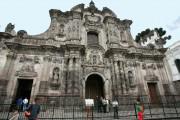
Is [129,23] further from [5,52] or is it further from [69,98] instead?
[5,52]

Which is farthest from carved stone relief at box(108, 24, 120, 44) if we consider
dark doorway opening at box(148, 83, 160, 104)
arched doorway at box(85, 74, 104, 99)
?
dark doorway opening at box(148, 83, 160, 104)

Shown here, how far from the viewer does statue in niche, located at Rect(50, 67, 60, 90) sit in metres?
11.6

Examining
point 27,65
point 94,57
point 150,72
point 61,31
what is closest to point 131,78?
→ point 150,72

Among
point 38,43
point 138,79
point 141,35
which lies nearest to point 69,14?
point 38,43

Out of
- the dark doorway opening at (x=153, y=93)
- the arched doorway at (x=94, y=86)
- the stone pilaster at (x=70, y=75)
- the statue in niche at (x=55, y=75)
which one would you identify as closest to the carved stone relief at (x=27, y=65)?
the statue in niche at (x=55, y=75)

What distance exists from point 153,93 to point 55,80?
1133 centimetres

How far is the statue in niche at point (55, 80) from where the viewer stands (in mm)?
11578

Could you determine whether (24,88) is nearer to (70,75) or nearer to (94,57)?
(70,75)

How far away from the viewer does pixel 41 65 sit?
40.4ft

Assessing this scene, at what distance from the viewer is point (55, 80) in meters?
11.9

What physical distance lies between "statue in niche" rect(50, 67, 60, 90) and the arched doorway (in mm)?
3409

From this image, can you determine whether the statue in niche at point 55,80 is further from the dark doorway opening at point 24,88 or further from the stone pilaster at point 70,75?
the dark doorway opening at point 24,88

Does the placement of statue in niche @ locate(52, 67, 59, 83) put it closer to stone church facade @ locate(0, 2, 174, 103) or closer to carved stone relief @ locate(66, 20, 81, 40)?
stone church facade @ locate(0, 2, 174, 103)

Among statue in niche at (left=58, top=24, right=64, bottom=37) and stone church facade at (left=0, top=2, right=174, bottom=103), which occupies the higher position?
statue in niche at (left=58, top=24, right=64, bottom=37)
